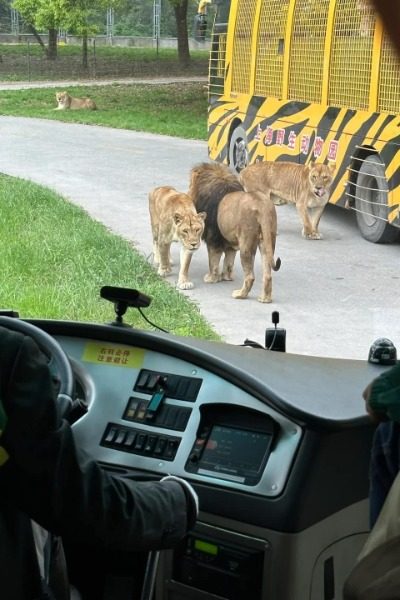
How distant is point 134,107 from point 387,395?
19431mm

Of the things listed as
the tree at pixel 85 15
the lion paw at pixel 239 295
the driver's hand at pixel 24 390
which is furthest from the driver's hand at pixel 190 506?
the tree at pixel 85 15

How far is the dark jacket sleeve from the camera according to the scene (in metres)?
1.52

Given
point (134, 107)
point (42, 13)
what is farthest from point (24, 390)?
point (42, 13)

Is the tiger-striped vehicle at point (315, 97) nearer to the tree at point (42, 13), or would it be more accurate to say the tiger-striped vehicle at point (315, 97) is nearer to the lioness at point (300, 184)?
the lioness at point (300, 184)

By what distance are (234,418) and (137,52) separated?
1046 inches

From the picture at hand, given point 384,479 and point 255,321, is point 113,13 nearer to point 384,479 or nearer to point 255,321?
point 255,321

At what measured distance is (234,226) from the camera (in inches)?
256

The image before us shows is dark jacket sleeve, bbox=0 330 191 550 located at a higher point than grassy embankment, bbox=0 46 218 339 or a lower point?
higher

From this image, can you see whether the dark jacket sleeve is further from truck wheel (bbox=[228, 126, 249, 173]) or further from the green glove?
truck wheel (bbox=[228, 126, 249, 173])

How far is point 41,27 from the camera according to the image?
83.1 ft

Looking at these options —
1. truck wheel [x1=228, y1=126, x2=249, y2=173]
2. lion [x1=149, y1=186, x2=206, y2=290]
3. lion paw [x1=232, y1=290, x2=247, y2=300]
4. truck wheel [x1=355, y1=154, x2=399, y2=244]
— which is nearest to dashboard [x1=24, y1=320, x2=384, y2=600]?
lion paw [x1=232, y1=290, x2=247, y2=300]

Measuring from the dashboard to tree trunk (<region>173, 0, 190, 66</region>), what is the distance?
56.3 feet

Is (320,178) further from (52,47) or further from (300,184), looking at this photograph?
(52,47)

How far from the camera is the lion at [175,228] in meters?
6.55
